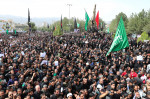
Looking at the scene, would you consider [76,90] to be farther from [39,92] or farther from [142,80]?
[142,80]

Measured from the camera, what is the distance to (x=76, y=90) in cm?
668

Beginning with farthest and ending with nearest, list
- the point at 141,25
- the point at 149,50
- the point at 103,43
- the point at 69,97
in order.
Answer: the point at 141,25 → the point at 103,43 → the point at 149,50 → the point at 69,97

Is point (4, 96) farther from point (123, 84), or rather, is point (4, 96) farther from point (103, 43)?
point (103, 43)

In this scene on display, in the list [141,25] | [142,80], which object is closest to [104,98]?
[142,80]

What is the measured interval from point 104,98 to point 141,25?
1709 inches

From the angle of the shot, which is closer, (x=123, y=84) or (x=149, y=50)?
(x=123, y=84)

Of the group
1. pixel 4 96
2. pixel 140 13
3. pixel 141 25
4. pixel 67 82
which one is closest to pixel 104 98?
pixel 67 82

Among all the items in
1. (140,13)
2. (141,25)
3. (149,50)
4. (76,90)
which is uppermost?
(140,13)

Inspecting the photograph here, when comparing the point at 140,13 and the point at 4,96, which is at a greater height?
the point at 140,13

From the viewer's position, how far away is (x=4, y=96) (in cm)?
580

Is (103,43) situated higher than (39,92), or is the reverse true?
(103,43)

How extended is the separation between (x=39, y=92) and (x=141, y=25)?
44.0 m

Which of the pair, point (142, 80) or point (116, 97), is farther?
point (142, 80)

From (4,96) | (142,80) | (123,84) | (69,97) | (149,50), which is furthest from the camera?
(149,50)
